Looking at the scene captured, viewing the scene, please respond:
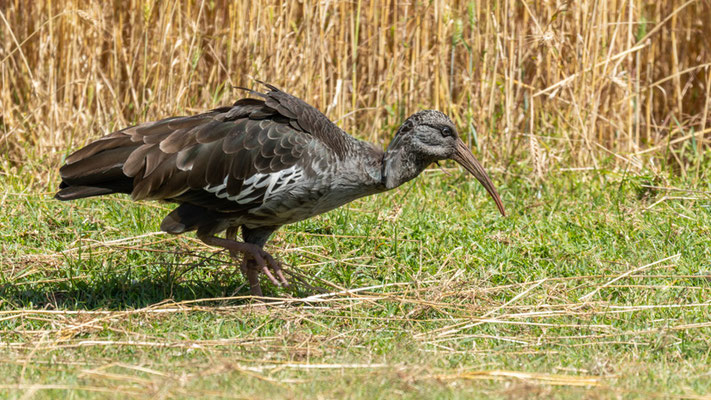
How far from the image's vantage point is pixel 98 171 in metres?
4.91

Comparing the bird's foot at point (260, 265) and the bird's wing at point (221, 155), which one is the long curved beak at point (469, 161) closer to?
the bird's wing at point (221, 155)

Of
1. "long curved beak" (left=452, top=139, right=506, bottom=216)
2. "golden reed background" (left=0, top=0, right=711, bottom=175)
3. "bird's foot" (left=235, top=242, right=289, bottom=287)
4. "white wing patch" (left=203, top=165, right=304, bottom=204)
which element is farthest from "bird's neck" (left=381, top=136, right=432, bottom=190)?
"golden reed background" (left=0, top=0, right=711, bottom=175)

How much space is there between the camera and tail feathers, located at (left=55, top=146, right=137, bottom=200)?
491cm

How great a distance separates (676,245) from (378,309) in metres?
2.14

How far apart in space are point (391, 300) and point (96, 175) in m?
1.73

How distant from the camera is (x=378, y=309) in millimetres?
5012

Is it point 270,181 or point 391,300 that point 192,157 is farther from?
point 391,300

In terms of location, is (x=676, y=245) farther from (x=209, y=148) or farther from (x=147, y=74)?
(x=147, y=74)

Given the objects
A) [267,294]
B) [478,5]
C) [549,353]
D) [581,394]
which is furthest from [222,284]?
[478,5]

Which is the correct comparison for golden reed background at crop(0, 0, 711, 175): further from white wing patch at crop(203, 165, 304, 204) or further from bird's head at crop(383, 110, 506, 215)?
white wing patch at crop(203, 165, 304, 204)

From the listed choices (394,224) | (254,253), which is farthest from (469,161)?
(254,253)

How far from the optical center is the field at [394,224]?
405 cm

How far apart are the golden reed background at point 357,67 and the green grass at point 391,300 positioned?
0.60 m

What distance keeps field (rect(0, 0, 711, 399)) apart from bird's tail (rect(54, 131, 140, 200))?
0.62 metres
